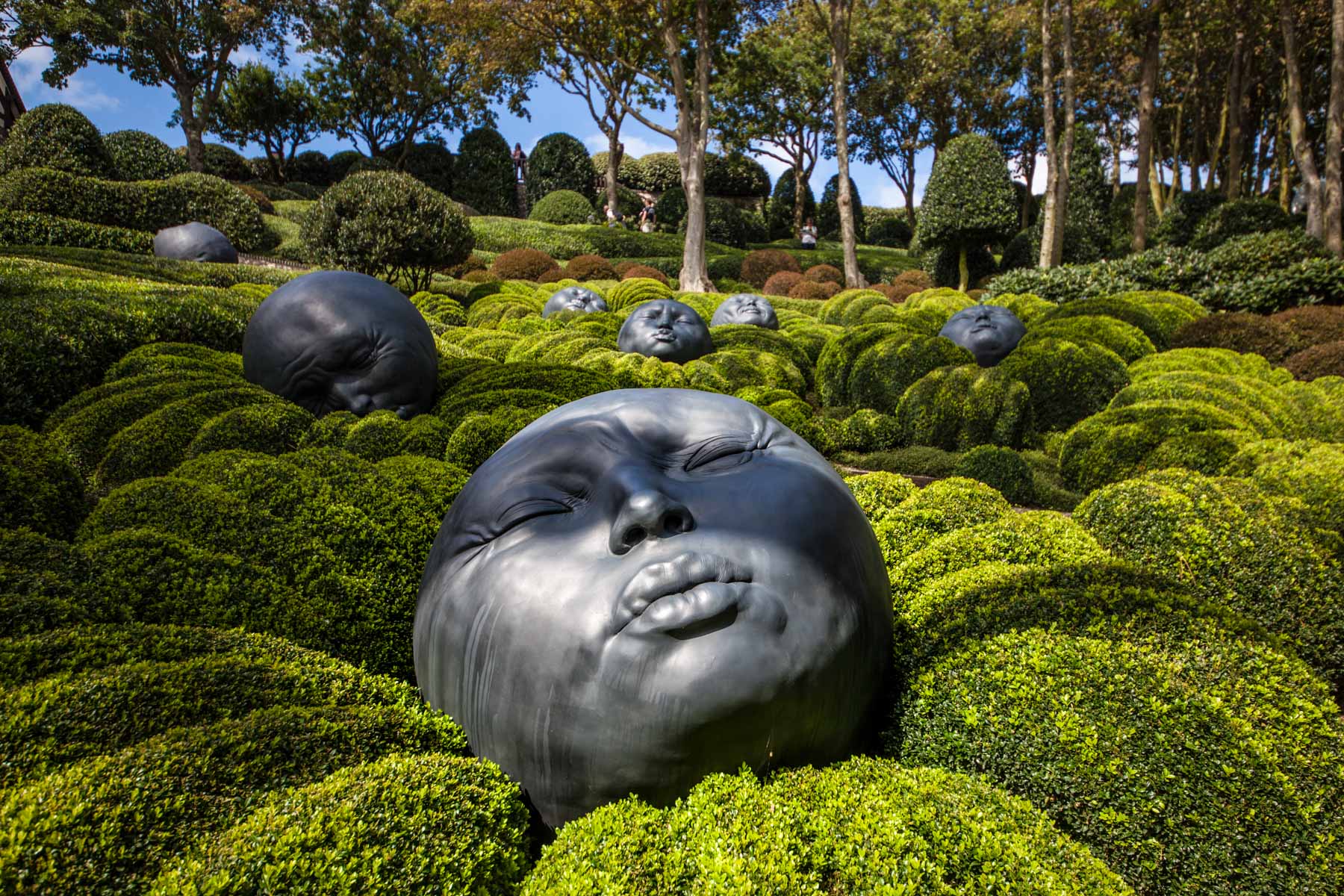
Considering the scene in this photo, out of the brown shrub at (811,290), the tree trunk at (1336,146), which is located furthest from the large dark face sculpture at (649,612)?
the tree trunk at (1336,146)

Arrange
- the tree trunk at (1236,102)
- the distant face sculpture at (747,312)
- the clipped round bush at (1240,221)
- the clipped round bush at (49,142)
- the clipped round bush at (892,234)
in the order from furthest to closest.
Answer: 1. the clipped round bush at (892,234)
2. the tree trunk at (1236,102)
3. the clipped round bush at (1240,221)
4. the clipped round bush at (49,142)
5. the distant face sculpture at (747,312)

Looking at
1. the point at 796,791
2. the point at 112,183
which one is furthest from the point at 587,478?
the point at 112,183

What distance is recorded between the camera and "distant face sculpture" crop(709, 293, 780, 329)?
12.2m

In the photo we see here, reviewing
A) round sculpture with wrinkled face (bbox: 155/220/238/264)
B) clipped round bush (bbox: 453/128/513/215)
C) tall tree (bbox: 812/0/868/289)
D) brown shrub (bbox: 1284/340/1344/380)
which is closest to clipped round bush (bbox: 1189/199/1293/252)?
tall tree (bbox: 812/0/868/289)

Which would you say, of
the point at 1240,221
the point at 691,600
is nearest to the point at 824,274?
the point at 1240,221

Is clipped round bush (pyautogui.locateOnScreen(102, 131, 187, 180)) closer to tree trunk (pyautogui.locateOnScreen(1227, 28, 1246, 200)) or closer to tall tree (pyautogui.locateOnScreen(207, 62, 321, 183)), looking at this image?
tall tree (pyautogui.locateOnScreen(207, 62, 321, 183))

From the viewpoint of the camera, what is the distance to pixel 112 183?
17328 mm

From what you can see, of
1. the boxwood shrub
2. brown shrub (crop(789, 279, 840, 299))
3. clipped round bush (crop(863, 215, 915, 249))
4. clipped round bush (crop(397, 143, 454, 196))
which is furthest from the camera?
clipped round bush (crop(863, 215, 915, 249))

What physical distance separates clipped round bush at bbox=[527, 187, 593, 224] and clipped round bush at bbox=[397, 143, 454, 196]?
361 inches

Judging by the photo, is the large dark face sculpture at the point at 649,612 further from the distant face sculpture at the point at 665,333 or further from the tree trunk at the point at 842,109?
the tree trunk at the point at 842,109

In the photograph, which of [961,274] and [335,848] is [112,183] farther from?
[961,274]

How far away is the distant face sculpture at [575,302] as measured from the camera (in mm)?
12773

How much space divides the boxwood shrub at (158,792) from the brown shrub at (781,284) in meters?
19.2

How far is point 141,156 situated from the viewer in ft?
76.4
